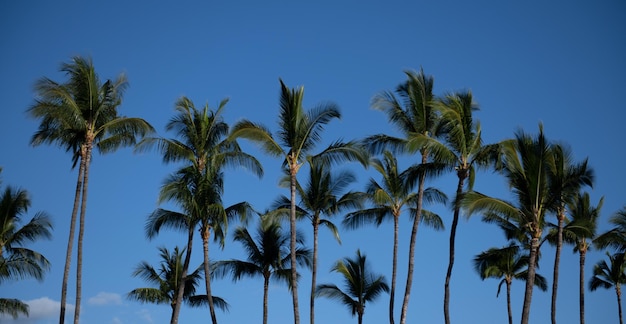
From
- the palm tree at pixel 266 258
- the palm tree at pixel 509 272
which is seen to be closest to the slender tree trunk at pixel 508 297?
the palm tree at pixel 509 272

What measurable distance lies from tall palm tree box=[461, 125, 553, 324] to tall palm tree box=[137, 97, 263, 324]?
1060 centimetres

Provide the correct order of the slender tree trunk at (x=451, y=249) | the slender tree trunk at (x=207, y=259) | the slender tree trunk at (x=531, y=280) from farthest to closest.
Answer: the slender tree trunk at (x=207, y=259)
the slender tree trunk at (x=451, y=249)
the slender tree trunk at (x=531, y=280)

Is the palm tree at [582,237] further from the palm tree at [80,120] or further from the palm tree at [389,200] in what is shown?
the palm tree at [80,120]

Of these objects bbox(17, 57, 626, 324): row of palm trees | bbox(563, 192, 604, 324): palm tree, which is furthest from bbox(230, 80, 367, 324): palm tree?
bbox(563, 192, 604, 324): palm tree

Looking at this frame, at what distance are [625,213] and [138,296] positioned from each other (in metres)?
25.1

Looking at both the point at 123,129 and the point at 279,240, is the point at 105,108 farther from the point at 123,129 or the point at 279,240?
the point at 279,240

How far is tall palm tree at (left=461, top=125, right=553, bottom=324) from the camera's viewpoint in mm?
24891

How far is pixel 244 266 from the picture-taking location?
3581 cm

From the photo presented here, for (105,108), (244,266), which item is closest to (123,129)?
(105,108)

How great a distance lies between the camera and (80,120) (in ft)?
91.1

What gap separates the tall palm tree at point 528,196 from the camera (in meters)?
24.9

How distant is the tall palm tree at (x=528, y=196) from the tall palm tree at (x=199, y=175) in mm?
10598

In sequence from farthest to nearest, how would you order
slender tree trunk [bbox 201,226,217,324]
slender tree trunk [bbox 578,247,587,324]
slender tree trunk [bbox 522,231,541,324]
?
slender tree trunk [bbox 578,247,587,324] < slender tree trunk [bbox 201,226,217,324] < slender tree trunk [bbox 522,231,541,324]

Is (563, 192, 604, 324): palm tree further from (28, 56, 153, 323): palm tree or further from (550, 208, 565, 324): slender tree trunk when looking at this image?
(28, 56, 153, 323): palm tree
